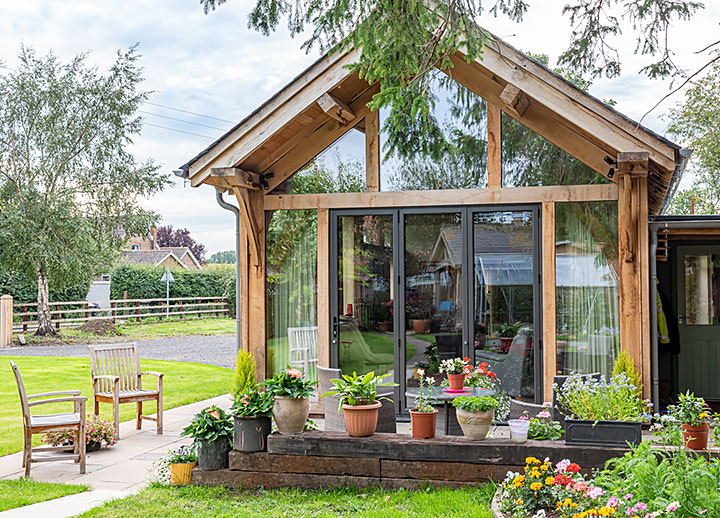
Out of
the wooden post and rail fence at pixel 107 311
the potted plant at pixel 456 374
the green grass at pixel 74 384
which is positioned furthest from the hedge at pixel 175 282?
the potted plant at pixel 456 374

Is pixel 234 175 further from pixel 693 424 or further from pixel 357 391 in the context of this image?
pixel 693 424

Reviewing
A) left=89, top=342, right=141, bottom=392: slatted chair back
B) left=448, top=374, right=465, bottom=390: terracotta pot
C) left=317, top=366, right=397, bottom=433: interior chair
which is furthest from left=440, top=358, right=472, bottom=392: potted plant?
left=89, top=342, right=141, bottom=392: slatted chair back

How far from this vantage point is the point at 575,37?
5488 millimetres

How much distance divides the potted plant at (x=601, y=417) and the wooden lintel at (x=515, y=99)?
9.94ft

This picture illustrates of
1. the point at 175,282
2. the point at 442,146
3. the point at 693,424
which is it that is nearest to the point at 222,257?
the point at 175,282

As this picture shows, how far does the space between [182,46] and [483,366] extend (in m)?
23.4

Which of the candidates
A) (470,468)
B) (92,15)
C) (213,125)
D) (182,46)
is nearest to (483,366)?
(470,468)

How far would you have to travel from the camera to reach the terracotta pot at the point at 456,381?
18.4 ft

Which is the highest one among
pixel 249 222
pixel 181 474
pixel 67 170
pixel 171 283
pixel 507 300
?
pixel 67 170

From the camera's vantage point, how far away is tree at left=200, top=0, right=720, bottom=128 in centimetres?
471

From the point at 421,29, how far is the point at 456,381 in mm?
2908

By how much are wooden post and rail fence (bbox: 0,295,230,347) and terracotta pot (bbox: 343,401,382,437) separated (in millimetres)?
15116

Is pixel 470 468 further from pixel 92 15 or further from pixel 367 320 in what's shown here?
pixel 92 15

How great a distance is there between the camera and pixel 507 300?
272 inches
